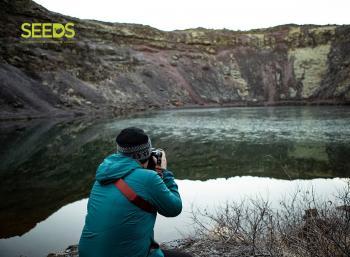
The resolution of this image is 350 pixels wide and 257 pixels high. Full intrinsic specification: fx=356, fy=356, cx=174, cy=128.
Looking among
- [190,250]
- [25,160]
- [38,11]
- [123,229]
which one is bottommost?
[25,160]

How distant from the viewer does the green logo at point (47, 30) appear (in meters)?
47.6

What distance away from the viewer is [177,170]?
13703mm

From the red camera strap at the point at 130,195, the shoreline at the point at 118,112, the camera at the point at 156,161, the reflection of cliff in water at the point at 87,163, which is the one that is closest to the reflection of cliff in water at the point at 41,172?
the reflection of cliff in water at the point at 87,163

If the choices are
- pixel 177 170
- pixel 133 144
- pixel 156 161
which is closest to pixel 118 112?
pixel 177 170

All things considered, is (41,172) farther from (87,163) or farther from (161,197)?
(161,197)

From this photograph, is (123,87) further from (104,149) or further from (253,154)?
(253,154)

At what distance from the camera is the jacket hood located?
2957mm

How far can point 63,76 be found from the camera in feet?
148

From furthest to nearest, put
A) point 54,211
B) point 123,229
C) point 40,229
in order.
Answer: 1. point 54,211
2. point 40,229
3. point 123,229

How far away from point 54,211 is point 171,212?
655cm

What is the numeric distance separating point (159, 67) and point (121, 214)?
55038mm

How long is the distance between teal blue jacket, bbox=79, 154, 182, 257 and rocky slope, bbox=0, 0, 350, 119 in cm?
3480

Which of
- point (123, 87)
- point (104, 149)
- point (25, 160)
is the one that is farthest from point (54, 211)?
point (123, 87)

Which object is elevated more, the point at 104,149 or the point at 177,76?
the point at 177,76
